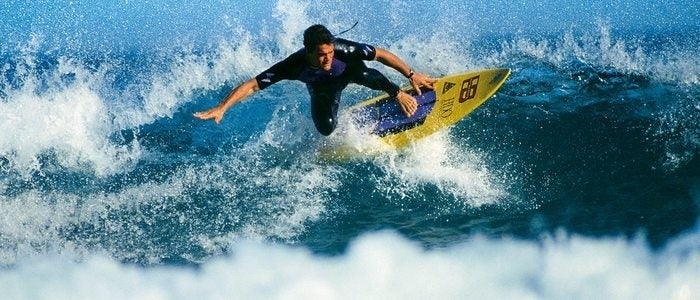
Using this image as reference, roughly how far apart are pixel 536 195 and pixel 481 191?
0.54 metres

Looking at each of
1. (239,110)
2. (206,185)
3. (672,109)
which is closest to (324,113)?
(206,185)

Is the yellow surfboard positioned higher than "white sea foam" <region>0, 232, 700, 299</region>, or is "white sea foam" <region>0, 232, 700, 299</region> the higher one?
the yellow surfboard

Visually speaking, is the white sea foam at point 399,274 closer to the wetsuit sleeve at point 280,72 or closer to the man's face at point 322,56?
the wetsuit sleeve at point 280,72

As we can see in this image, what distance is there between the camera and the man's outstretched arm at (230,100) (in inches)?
198

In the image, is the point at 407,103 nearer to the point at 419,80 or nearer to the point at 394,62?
the point at 419,80

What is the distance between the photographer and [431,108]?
7137 mm

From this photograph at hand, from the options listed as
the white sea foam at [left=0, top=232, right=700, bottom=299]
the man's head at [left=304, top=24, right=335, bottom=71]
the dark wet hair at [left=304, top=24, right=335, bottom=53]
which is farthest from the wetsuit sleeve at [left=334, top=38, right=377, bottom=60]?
the white sea foam at [left=0, top=232, right=700, bottom=299]

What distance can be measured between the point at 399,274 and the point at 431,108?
302 centimetres

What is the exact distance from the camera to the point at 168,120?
31.5 ft

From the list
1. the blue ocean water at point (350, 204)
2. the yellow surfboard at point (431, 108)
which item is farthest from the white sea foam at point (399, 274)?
the yellow surfboard at point (431, 108)

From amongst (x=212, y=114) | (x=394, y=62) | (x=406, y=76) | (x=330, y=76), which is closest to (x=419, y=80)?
(x=406, y=76)

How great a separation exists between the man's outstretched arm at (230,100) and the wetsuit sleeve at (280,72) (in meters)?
0.07

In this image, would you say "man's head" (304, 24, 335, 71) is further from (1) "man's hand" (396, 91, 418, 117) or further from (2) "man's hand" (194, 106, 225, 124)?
(1) "man's hand" (396, 91, 418, 117)

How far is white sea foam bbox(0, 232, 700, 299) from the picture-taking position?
434 cm
